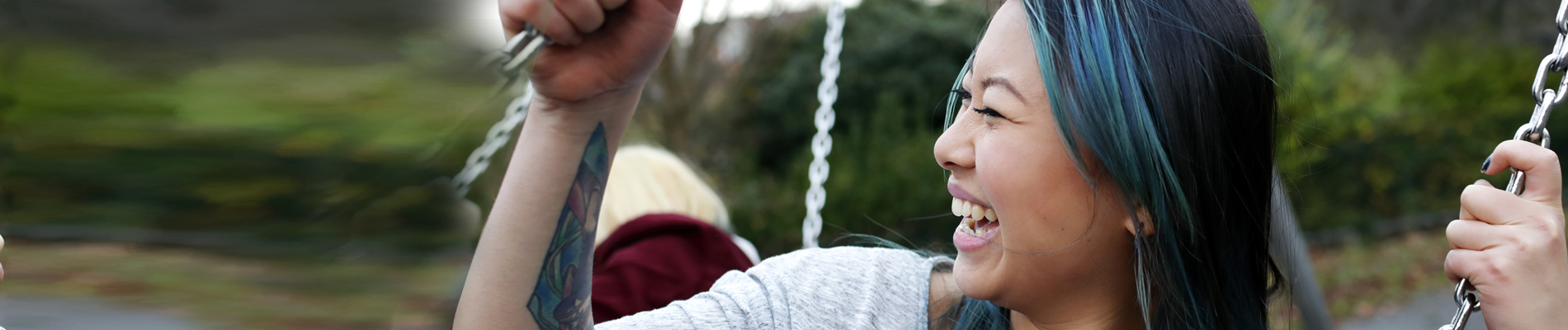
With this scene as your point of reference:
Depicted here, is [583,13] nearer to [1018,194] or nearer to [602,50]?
[602,50]

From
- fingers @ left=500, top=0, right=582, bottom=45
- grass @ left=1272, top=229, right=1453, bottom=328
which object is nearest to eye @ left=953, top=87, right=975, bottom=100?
fingers @ left=500, top=0, right=582, bottom=45

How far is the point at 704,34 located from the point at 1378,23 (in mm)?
7106

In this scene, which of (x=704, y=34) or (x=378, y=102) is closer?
(x=378, y=102)

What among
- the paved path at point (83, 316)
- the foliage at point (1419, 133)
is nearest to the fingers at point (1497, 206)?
the paved path at point (83, 316)

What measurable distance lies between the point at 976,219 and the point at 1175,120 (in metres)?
0.32

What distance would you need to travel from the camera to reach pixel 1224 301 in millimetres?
1479

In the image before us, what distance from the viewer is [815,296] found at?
154 cm

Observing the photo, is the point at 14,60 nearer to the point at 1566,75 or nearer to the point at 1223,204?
the point at 1223,204

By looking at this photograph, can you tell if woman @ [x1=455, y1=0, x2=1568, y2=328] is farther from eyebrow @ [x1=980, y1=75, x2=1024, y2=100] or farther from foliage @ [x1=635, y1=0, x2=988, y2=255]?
foliage @ [x1=635, y1=0, x2=988, y2=255]

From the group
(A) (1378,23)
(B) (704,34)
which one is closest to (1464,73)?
(A) (1378,23)

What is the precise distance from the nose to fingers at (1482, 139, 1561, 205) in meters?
0.77

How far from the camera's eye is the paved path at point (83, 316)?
1.54 ft

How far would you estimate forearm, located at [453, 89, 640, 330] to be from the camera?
92cm

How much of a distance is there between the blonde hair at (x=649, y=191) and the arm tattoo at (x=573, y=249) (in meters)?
1.79
